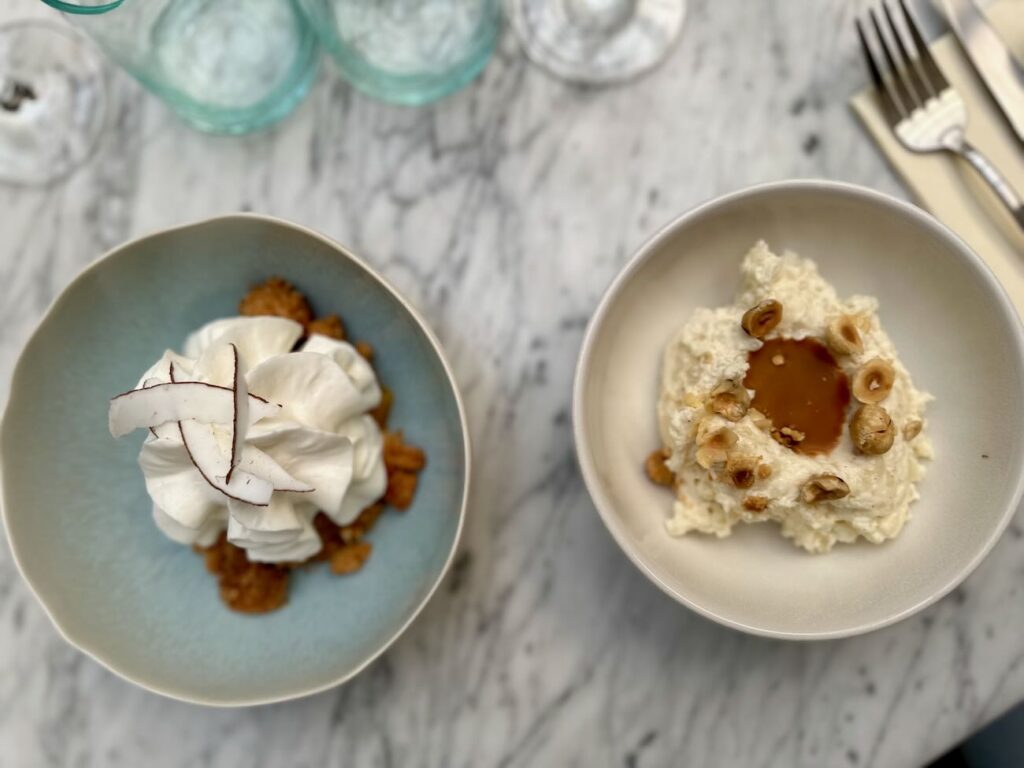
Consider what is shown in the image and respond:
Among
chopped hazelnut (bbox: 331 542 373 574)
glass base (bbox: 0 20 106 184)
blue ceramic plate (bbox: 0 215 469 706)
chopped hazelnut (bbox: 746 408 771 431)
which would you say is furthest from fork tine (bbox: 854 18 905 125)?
glass base (bbox: 0 20 106 184)

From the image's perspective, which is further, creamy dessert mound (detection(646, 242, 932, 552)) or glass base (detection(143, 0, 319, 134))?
glass base (detection(143, 0, 319, 134))

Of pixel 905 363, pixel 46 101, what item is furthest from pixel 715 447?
pixel 46 101

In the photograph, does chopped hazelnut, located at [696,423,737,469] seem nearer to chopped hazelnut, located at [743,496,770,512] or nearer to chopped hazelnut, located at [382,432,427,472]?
chopped hazelnut, located at [743,496,770,512]

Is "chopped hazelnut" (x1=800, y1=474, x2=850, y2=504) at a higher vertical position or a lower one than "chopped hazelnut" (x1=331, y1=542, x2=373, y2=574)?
higher

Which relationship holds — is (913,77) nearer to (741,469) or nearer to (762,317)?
(762,317)

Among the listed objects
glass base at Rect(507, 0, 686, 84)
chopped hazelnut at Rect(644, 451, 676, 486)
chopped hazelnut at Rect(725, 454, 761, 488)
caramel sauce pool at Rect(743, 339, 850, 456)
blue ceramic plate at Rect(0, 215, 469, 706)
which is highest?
glass base at Rect(507, 0, 686, 84)

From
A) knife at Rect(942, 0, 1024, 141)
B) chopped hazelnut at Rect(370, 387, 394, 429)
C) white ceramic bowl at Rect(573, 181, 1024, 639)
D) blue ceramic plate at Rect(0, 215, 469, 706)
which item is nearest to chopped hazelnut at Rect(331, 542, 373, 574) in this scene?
blue ceramic plate at Rect(0, 215, 469, 706)

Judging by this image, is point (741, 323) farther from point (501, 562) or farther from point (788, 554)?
point (501, 562)
